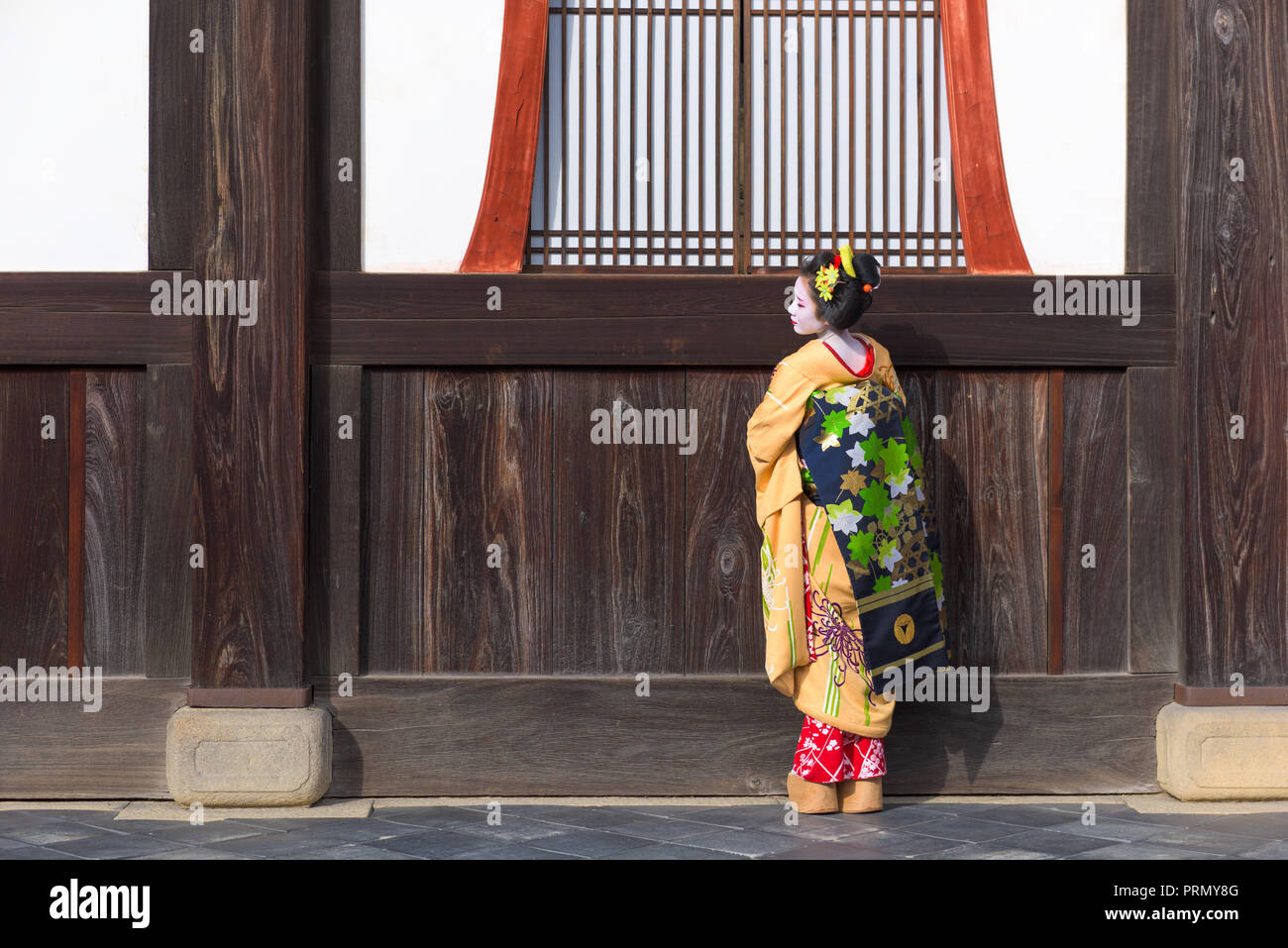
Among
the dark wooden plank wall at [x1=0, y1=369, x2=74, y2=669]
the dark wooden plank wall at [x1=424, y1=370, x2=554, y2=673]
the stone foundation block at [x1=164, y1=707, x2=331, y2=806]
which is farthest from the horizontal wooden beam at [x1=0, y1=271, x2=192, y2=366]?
the stone foundation block at [x1=164, y1=707, x2=331, y2=806]

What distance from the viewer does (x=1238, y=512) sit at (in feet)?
19.3

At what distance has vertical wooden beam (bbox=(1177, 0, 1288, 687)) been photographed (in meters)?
5.88

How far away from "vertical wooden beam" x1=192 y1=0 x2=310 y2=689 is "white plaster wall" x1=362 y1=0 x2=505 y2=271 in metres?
0.36

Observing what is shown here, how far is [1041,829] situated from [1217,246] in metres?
2.49

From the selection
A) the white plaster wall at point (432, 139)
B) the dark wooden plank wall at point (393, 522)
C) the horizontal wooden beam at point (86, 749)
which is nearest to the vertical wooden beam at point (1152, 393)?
the white plaster wall at point (432, 139)

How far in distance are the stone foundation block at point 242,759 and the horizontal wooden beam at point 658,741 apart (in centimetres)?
20

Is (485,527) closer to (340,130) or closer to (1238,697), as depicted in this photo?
(340,130)

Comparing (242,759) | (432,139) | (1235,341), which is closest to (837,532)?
(1235,341)

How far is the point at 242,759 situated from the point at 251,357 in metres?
1.60

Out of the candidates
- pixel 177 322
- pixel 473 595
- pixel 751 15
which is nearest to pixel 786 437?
pixel 473 595

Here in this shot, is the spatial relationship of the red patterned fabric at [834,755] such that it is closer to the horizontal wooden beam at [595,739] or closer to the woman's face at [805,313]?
the horizontal wooden beam at [595,739]

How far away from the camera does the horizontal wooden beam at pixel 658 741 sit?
586 centimetres

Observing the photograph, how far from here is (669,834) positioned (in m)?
5.28

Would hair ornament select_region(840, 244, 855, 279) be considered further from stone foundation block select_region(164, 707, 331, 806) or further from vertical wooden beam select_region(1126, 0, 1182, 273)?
stone foundation block select_region(164, 707, 331, 806)
